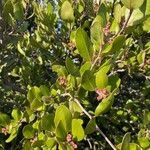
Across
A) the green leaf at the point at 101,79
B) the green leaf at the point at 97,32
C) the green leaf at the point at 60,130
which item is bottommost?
the green leaf at the point at 60,130

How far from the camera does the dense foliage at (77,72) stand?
1.44m

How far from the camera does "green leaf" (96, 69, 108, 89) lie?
1460 mm

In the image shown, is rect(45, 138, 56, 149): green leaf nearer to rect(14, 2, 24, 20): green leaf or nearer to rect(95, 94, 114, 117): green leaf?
rect(95, 94, 114, 117): green leaf

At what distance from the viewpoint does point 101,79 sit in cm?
149

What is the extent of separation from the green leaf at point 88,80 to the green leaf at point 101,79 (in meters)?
0.01

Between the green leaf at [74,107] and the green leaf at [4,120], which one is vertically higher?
the green leaf at [74,107]

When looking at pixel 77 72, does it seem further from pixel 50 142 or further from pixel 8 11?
pixel 8 11

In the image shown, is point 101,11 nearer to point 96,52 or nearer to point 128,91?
point 96,52

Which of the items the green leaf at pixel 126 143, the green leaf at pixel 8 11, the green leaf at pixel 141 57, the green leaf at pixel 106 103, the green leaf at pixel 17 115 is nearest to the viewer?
the green leaf at pixel 126 143

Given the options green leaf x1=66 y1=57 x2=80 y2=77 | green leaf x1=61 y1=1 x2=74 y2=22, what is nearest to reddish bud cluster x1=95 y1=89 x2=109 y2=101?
green leaf x1=66 y1=57 x2=80 y2=77

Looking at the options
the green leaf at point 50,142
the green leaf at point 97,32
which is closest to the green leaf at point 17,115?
the green leaf at point 50,142

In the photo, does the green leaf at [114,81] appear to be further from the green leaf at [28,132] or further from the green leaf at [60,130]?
the green leaf at [28,132]

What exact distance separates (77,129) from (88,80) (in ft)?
0.55

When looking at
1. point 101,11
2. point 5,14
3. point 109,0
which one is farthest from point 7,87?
point 101,11
